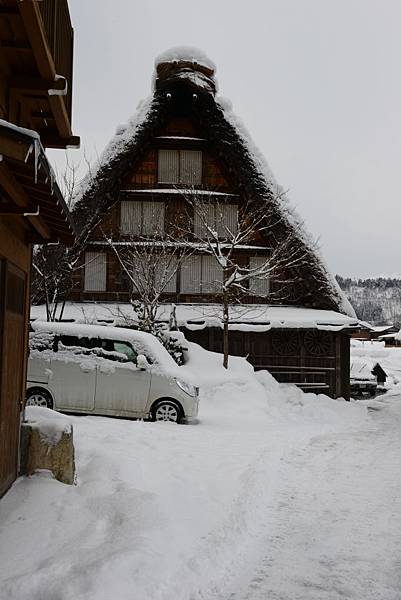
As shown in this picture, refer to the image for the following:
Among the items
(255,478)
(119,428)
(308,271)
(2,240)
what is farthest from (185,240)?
(2,240)

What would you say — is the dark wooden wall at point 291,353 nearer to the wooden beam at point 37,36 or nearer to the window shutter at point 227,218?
the window shutter at point 227,218

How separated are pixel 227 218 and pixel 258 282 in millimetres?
2282

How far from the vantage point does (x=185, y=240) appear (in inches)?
769

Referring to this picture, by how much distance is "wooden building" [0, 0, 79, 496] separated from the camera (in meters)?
4.23

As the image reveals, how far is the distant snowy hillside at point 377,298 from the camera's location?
410 ft

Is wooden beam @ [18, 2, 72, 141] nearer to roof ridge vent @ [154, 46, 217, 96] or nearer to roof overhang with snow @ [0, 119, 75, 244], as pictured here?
roof overhang with snow @ [0, 119, 75, 244]

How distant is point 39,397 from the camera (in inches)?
471

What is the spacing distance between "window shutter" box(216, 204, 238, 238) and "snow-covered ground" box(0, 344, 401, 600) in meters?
10.7

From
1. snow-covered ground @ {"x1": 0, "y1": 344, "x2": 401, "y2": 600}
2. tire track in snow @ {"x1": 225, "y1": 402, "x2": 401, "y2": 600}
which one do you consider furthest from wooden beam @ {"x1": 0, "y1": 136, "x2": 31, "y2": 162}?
tire track in snow @ {"x1": 225, "y1": 402, "x2": 401, "y2": 600}

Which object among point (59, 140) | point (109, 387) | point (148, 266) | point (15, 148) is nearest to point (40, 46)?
point (15, 148)

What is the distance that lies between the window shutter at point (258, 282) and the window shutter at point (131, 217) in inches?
147

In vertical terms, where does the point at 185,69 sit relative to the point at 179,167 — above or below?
above

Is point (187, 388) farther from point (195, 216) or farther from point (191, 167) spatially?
point (191, 167)

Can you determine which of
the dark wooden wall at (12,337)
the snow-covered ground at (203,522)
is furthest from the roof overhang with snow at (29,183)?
the snow-covered ground at (203,522)
